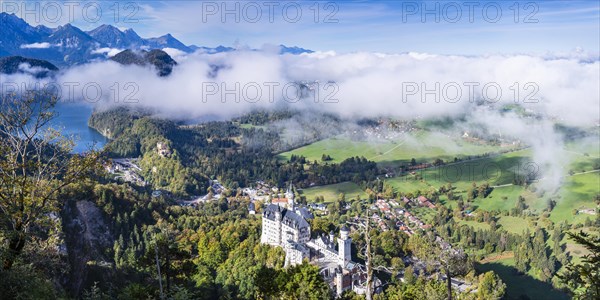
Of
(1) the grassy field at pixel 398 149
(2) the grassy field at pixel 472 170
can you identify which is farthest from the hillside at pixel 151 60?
(2) the grassy field at pixel 472 170

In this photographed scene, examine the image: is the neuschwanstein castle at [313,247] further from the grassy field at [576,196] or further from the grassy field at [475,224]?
the grassy field at [576,196]

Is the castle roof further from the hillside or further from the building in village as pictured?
the hillside

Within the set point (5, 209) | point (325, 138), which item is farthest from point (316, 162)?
point (5, 209)

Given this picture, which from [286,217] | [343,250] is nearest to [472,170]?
[286,217]

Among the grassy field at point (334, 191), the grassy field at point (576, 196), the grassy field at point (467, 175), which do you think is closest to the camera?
the grassy field at point (576, 196)

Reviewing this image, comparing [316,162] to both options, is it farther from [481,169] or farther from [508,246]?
[508,246]

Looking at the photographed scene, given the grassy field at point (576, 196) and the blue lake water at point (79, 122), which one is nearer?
the grassy field at point (576, 196)
